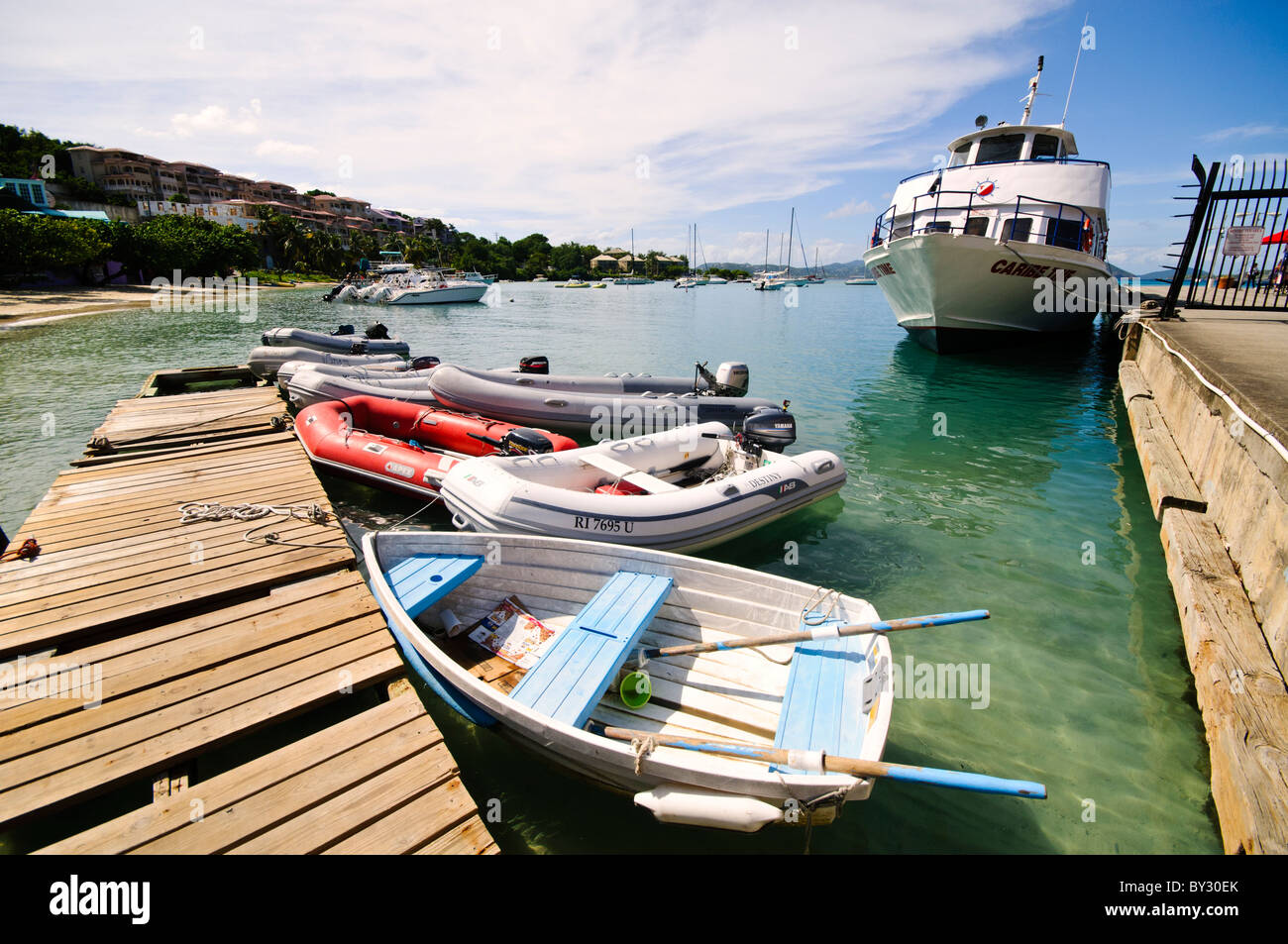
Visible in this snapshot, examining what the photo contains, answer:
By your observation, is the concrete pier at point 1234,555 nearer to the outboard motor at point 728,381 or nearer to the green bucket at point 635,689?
the green bucket at point 635,689

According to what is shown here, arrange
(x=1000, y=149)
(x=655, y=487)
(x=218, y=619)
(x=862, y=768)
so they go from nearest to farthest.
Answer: (x=862, y=768) → (x=218, y=619) → (x=655, y=487) → (x=1000, y=149)

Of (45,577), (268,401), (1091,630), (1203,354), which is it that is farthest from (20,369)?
(1203,354)

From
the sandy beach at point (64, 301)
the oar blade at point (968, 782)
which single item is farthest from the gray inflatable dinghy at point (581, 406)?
the sandy beach at point (64, 301)

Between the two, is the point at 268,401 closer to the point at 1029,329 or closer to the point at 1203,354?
the point at 1203,354

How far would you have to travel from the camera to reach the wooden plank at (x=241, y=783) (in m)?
2.43

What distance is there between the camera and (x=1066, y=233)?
58.0 ft

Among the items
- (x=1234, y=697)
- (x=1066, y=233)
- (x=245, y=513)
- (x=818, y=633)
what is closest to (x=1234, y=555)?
(x=1234, y=697)

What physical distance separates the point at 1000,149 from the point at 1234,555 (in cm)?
2121

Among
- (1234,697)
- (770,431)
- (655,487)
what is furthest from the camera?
(770,431)

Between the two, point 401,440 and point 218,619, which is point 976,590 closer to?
point 218,619

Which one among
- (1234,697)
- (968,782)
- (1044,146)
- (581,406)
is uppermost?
(1044,146)

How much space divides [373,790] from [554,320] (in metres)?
37.0

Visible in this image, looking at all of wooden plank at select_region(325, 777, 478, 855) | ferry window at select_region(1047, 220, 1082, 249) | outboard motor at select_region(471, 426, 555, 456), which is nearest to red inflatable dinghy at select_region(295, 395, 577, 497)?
outboard motor at select_region(471, 426, 555, 456)

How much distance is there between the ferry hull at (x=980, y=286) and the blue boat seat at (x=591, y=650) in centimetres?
1690
